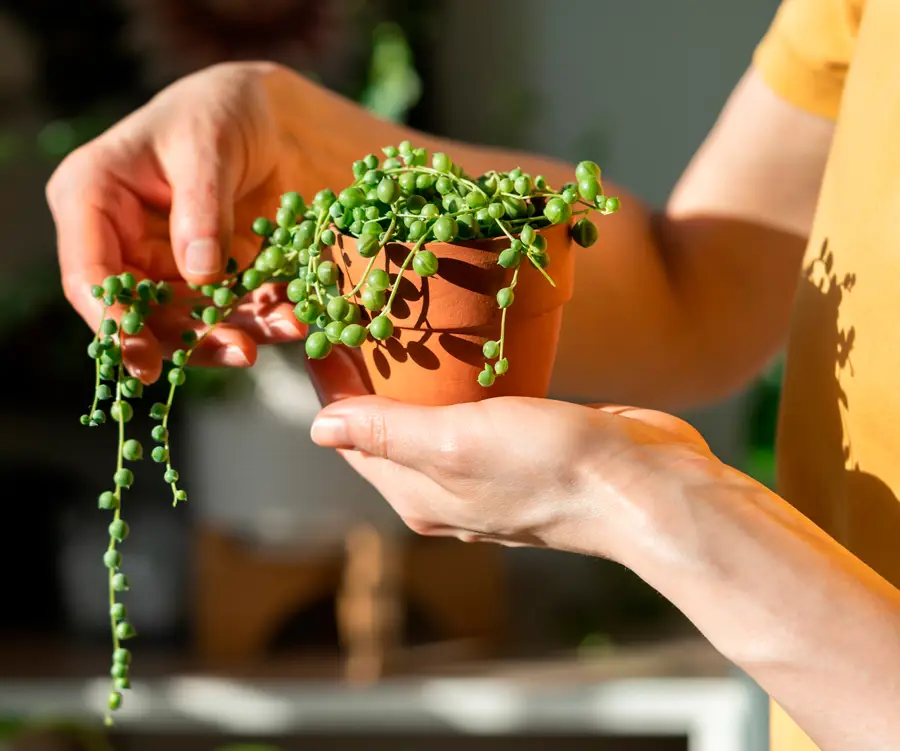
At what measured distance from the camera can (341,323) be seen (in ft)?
1.94

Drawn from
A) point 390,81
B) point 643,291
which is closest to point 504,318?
point 643,291

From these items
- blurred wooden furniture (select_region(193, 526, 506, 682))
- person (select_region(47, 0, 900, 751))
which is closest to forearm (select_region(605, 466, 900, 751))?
person (select_region(47, 0, 900, 751))

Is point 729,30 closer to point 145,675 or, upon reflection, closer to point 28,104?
point 28,104

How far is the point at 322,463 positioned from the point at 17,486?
2.00ft

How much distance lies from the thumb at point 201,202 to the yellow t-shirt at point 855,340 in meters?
0.39

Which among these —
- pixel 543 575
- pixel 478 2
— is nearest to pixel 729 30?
pixel 478 2

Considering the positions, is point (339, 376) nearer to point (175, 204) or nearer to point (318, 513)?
point (175, 204)

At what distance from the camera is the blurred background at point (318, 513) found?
1507 mm

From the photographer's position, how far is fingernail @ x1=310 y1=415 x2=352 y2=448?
24.0 inches

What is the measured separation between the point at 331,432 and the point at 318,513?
0.98 metres

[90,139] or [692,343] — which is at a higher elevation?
[90,139]

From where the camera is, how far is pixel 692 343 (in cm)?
96

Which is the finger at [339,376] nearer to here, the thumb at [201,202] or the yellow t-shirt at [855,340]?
the thumb at [201,202]

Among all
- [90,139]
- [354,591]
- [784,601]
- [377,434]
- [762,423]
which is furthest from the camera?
[762,423]
